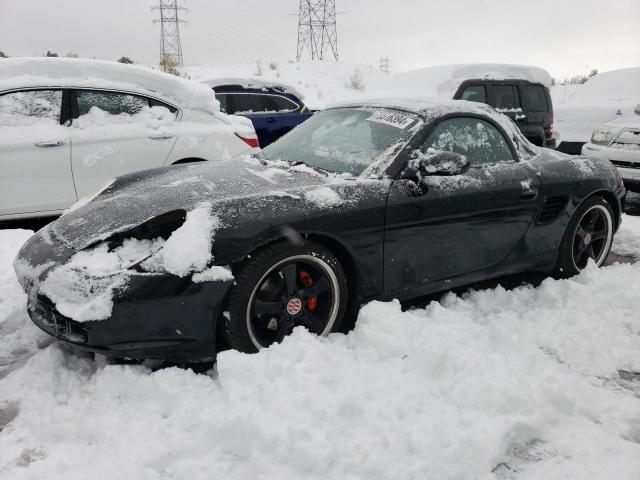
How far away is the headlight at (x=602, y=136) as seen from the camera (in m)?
7.42

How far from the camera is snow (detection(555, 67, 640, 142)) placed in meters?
9.88

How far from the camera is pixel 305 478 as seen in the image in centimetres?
199

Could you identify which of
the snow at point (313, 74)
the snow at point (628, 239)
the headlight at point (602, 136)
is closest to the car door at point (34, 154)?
the snow at point (628, 239)

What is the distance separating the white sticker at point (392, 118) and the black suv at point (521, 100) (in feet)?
18.2

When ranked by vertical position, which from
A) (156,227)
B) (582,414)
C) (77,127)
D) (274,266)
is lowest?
(582,414)

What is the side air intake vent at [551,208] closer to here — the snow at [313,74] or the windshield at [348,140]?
the windshield at [348,140]

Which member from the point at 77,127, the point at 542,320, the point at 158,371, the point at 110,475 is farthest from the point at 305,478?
the point at 77,127

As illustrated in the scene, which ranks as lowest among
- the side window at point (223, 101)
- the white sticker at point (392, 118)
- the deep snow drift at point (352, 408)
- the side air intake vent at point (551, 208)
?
the deep snow drift at point (352, 408)

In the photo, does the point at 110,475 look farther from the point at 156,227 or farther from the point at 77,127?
the point at 77,127

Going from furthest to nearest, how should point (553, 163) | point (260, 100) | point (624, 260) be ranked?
point (260, 100) < point (624, 260) < point (553, 163)

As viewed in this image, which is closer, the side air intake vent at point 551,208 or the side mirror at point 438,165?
the side mirror at point 438,165

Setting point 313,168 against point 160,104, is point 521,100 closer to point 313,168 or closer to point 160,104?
point 160,104

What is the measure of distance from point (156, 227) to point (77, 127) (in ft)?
9.62

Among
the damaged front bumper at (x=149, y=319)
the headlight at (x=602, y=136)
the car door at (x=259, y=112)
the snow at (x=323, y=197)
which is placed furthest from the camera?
the car door at (x=259, y=112)
